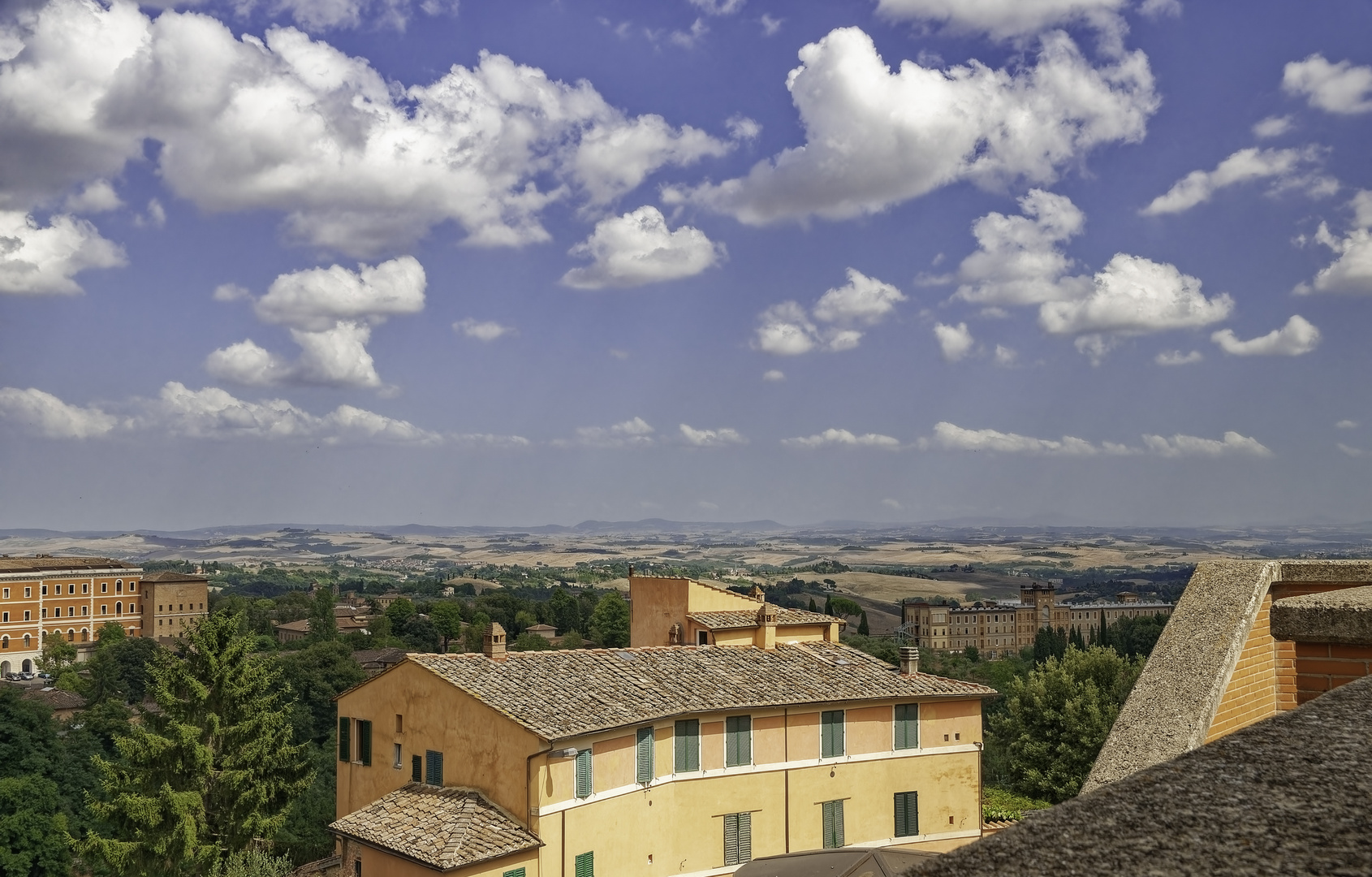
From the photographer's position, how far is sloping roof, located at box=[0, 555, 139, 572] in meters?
149

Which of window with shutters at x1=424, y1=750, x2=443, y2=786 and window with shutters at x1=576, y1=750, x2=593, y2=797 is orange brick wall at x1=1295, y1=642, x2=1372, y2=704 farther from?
window with shutters at x1=424, y1=750, x2=443, y2=786

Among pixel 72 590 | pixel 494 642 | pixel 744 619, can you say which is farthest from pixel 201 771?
pixel 72 590

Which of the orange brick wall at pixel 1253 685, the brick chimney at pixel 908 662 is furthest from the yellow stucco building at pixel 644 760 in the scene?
the orange brick wall at pixel 1253 685

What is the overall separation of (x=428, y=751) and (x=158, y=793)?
411 inches

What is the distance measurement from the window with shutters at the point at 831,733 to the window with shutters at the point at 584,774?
723 centimetres

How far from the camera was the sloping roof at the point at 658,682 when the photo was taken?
23984 millimetres

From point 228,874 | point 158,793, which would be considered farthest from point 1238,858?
point 158,793

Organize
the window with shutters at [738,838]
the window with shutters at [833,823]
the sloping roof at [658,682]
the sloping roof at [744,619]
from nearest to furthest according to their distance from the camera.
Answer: the sloping roof at [658,682]
the window with shutters at [738,838]
the window with shutters at [833,823]
the sloping roof at [744,619]

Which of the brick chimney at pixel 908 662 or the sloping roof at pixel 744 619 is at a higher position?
the sloping roof at pixel 744 619

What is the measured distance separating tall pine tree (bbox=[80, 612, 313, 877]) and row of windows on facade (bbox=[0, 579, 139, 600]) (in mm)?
132990

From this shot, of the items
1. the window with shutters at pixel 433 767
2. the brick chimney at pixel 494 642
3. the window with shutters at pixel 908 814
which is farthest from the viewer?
the window with shutters at pixel 908 814

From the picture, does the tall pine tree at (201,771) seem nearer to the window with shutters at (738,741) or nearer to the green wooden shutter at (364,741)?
the green wooden shutter at (364,741)

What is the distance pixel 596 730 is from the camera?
22812 millimetres

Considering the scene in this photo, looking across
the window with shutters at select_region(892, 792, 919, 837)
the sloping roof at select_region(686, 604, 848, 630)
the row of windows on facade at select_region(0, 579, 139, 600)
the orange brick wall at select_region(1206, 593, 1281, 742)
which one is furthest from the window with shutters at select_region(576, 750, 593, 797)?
the row of windows on facade at select_region(0, 579, 139, 600)
